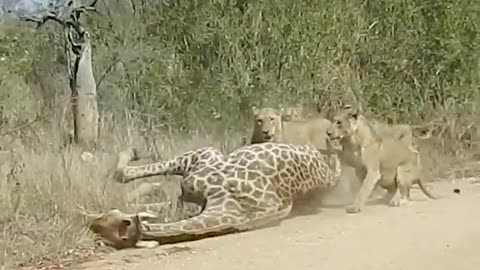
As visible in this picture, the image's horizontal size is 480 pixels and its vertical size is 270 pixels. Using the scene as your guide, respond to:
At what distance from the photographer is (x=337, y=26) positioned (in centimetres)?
1021

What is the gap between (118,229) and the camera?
5.74 metres

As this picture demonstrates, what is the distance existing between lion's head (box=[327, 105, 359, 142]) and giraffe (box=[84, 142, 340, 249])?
21cm

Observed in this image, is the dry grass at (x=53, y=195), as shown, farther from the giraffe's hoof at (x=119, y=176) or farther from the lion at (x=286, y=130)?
the lion at (x=286, y=130)

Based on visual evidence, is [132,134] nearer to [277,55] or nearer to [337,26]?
[277,55]

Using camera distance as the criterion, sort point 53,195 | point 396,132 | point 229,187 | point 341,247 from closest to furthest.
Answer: point 341,247
point 53,195
point 229,187
point 396,132

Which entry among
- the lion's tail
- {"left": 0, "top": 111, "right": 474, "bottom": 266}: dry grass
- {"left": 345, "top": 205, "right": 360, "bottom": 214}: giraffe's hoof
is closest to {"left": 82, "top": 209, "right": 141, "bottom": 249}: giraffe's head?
{"left": 0, "top": 111, "right": 474, "bottom": 266}: dry grass

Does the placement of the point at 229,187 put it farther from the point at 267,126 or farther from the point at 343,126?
the point at 267,126

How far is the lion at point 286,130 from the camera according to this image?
8047 millimetres

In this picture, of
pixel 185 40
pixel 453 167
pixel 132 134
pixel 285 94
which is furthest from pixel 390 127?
pixel 185 40

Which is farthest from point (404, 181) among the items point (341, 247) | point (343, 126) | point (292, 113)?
point (292, 113)

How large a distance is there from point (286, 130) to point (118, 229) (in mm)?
2909

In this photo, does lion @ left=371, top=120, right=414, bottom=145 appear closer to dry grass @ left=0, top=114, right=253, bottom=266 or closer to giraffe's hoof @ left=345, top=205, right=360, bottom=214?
giraffe's hoof @ left=345, top=205, right=360, bottom=214

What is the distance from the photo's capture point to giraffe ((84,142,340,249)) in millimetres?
5770

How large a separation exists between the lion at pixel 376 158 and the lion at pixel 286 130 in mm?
606
